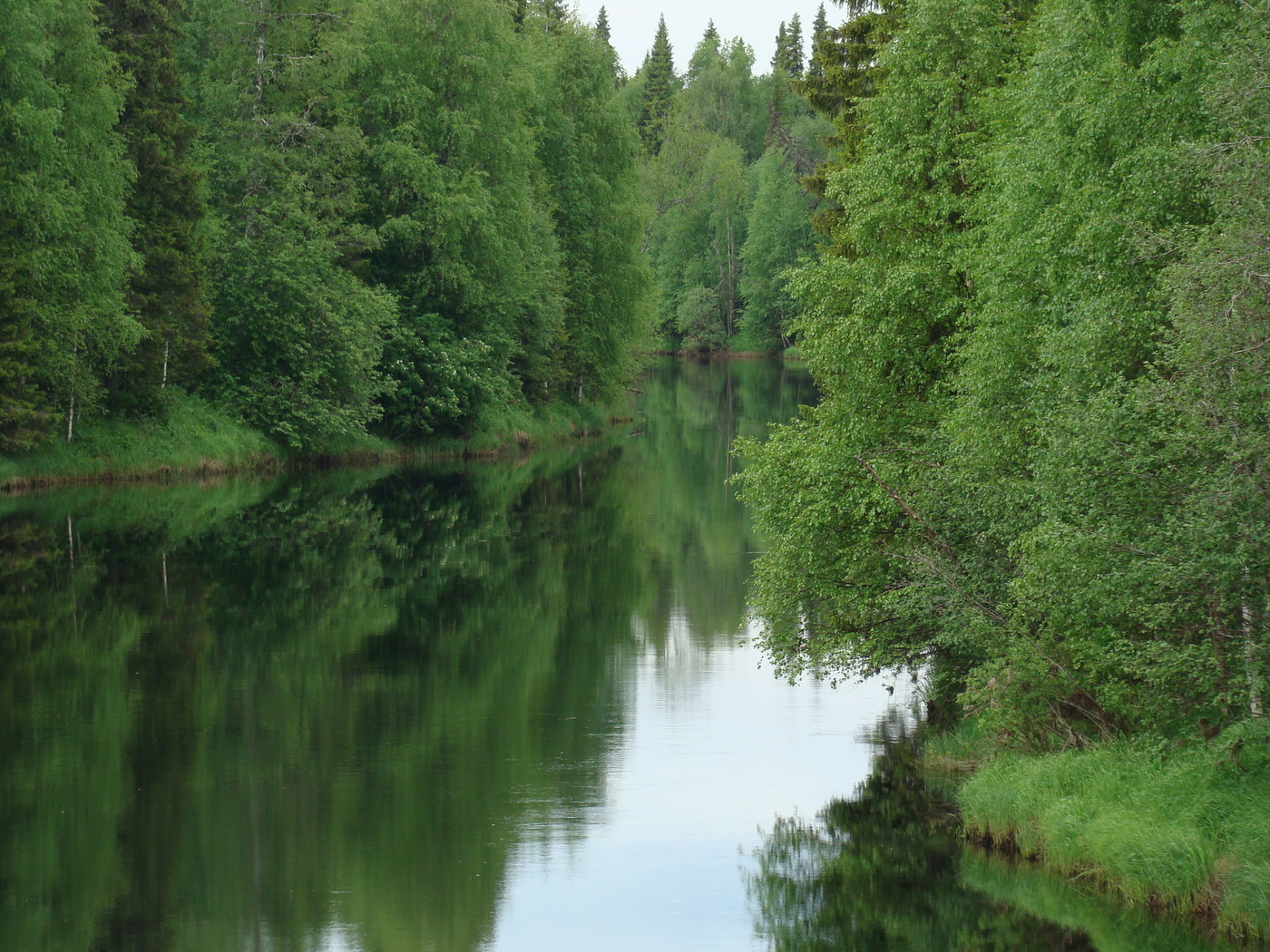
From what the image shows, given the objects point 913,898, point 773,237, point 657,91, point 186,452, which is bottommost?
point 913,898

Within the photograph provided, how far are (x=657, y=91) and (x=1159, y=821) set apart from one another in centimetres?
11200

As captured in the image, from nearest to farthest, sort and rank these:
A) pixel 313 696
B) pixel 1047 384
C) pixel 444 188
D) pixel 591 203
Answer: pixel 1047 384, pixel 313 696, pixel 444 188, pixel 591 203

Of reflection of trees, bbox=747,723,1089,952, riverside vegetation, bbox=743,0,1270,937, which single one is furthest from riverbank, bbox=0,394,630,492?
reflection of trees, bbox=747,723,1089,952

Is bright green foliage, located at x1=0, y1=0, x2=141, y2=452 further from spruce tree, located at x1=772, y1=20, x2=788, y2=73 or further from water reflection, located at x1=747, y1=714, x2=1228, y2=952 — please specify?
spruce tree, located at x1=772, y1=20, x2=788, y2=73

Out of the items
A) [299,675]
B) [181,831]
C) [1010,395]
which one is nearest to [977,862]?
[1010,395]

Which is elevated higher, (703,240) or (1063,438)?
(703,240)

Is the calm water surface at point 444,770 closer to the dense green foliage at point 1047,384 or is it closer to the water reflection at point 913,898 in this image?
the water reflection at point 913,898

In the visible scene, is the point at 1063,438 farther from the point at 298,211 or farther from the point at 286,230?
the point at 286,230

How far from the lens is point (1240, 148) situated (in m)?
11.7

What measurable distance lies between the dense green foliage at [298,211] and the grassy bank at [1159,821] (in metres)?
29.3

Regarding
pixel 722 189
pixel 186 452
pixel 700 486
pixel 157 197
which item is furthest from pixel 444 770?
pixel 722 189

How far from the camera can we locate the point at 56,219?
3581 centimetres

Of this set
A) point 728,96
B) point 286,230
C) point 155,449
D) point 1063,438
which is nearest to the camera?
point 1063,438

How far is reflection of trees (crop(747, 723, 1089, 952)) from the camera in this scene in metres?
12.3
